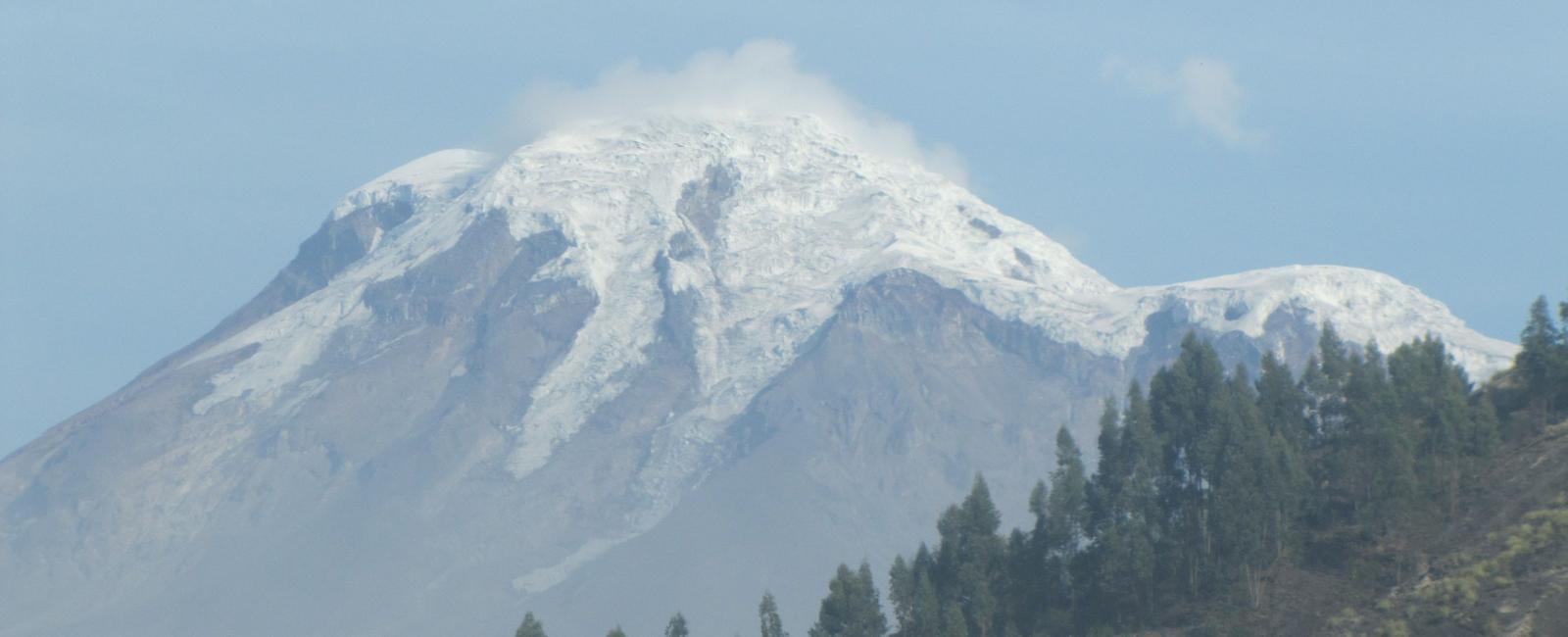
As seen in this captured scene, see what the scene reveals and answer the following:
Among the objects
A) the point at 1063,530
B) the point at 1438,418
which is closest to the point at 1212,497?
the point at 1063,530

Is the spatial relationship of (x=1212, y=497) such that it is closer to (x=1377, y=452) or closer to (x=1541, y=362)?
(x=1377, y=452)

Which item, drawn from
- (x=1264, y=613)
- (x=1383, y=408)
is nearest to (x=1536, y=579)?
(x=1264, y=613)

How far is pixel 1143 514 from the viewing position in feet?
532

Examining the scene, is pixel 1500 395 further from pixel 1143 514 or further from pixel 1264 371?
pixel 1143 514

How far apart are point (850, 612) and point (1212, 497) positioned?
28.8 meters

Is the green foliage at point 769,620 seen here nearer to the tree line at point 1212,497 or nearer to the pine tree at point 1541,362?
the tree line at point 1212,497

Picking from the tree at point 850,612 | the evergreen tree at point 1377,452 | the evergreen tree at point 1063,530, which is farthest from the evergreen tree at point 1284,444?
the tree at point 850,612

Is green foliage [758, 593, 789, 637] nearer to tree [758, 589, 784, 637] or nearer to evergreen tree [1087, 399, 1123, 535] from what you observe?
tree [758, 589, 784, 637]

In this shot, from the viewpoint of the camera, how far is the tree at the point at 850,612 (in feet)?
533

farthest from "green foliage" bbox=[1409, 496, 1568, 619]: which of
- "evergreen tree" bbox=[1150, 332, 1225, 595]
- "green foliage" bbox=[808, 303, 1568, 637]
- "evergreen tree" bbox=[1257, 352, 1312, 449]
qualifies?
"evergreen tree" bbox=[1257, 352, 1312, 449]

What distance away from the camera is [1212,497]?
517ft

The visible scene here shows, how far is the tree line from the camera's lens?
153 meters

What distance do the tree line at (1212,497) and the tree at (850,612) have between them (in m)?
0.15

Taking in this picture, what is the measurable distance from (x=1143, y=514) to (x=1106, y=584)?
19.7ft
